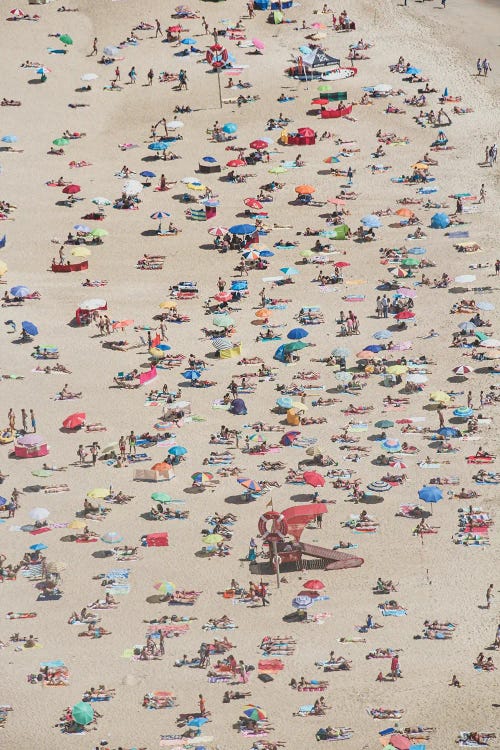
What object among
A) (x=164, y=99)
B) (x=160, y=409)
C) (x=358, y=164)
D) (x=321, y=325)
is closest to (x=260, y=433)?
(x=160, y=409)

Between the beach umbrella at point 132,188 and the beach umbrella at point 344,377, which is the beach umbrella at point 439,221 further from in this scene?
the beach umbrella at point 344,377

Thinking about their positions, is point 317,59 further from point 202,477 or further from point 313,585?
point 313,585

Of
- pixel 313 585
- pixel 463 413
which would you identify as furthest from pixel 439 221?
pixel 313 585

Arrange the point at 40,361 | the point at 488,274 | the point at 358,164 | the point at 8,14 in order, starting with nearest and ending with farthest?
the point at 40,361, the point at 488,274, the point at 358,164, the point at 8,14

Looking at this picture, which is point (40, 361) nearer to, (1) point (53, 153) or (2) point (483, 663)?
(1) point (53, 153)

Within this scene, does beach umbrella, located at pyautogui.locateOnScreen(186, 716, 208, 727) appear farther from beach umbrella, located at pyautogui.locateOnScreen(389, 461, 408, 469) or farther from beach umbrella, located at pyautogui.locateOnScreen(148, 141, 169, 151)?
beach umbrella, located at pyautogui.locateOnScreen(148, 141, 169, 151)
